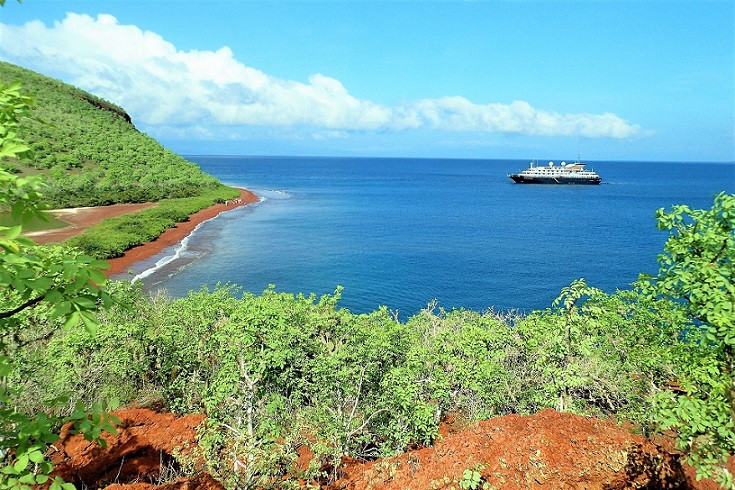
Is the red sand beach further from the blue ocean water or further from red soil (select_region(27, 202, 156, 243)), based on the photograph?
the blue ocean water

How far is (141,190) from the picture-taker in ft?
279

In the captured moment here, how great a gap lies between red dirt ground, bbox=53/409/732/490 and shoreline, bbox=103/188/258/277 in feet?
80.7

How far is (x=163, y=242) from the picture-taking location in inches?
2226

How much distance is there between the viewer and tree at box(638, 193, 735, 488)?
24.0 feet

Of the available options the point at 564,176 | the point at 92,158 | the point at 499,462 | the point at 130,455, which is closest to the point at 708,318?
the point at 499,462

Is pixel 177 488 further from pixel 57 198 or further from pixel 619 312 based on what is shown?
pixel 57 198

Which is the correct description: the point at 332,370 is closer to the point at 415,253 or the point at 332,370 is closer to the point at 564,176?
the point at 415,253

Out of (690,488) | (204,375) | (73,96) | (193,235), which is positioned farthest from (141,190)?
(690,488)

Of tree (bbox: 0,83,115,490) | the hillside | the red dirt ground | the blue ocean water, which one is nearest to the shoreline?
the blue ocean water

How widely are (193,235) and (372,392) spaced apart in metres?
54.2

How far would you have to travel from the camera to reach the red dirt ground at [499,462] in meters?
9.77

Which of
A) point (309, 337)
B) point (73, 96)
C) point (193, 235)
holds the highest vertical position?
point (73, 96)

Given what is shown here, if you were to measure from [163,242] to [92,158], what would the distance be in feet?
171

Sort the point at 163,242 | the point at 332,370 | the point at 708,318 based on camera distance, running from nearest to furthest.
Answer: the point at 708,318
the point at 332,370
the point at 163,242
